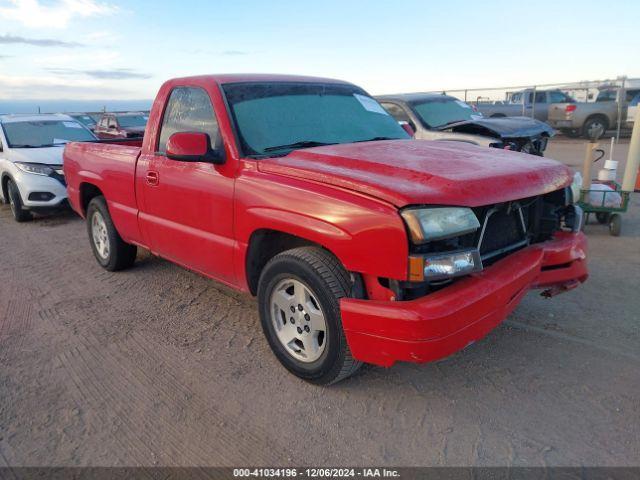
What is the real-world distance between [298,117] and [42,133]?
24.3ft

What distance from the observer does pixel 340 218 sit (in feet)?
8.98

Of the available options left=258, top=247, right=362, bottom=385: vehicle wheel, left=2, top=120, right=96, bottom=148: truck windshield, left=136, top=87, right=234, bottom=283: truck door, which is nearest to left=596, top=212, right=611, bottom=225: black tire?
left=258, top=247, right=362, bottom=385: vehicle wheel

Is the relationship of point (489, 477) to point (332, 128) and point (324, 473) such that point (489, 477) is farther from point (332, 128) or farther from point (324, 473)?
point (332, 128)

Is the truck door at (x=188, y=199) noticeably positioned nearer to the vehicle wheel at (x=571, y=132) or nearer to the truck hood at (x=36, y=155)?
the truck hood at (x=36, y=155)

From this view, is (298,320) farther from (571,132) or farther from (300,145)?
(571,132)

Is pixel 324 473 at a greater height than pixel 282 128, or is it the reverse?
pixel 282 128

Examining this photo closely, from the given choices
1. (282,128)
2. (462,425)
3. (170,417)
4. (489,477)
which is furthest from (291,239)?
(489,477)

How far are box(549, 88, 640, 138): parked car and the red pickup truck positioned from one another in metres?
17.3

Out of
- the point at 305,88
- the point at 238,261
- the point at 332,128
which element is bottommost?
the point at 238,261

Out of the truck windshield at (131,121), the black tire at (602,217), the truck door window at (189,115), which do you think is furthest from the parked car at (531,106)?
the truck door window at (189,115)

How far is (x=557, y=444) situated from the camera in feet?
8.59

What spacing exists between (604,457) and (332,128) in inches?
109

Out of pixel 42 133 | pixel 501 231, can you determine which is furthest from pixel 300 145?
pixel 42 133

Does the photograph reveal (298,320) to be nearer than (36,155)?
Yes
